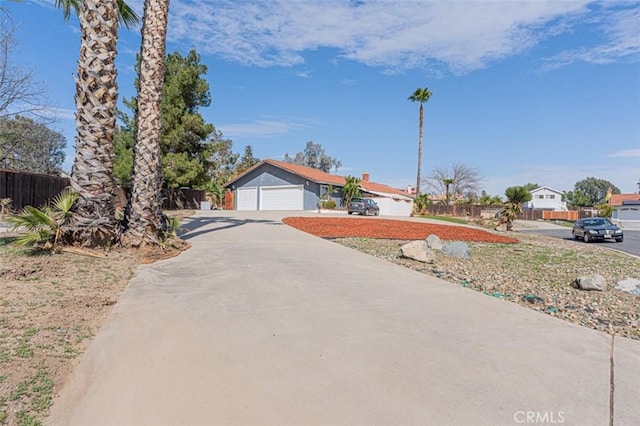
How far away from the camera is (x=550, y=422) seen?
2947 mm

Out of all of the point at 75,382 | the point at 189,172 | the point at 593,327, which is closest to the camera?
the point at 75,382

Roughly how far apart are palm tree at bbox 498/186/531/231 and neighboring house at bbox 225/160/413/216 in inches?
518

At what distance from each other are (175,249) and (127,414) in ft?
20.6

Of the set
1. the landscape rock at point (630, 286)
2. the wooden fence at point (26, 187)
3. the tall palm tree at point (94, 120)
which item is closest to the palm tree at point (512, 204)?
the landscape rock at point (630, 286)

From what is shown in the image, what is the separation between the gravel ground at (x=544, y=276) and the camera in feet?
20.1

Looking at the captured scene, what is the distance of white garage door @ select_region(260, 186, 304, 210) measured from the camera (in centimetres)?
3622

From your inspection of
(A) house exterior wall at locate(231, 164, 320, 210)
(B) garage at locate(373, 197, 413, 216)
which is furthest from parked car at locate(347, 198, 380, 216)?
(A) house exterior wall at locate(231, 164, 320, 210)

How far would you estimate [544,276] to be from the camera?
919 cm

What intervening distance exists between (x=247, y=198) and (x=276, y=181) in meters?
3.88

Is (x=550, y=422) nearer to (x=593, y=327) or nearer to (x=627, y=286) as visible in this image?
(x=593, y=327)

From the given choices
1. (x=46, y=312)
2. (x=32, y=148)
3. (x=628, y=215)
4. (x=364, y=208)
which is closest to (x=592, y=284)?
(x=46, y=312)

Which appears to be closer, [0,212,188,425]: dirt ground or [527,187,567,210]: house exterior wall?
[0,212,188,425]: dirt ground

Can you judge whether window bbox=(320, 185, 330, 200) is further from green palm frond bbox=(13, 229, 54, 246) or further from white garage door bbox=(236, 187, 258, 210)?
green palm frond bbox=(13, 229, 54, 246)

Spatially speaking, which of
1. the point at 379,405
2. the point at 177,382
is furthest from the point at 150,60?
the point at 379,405
